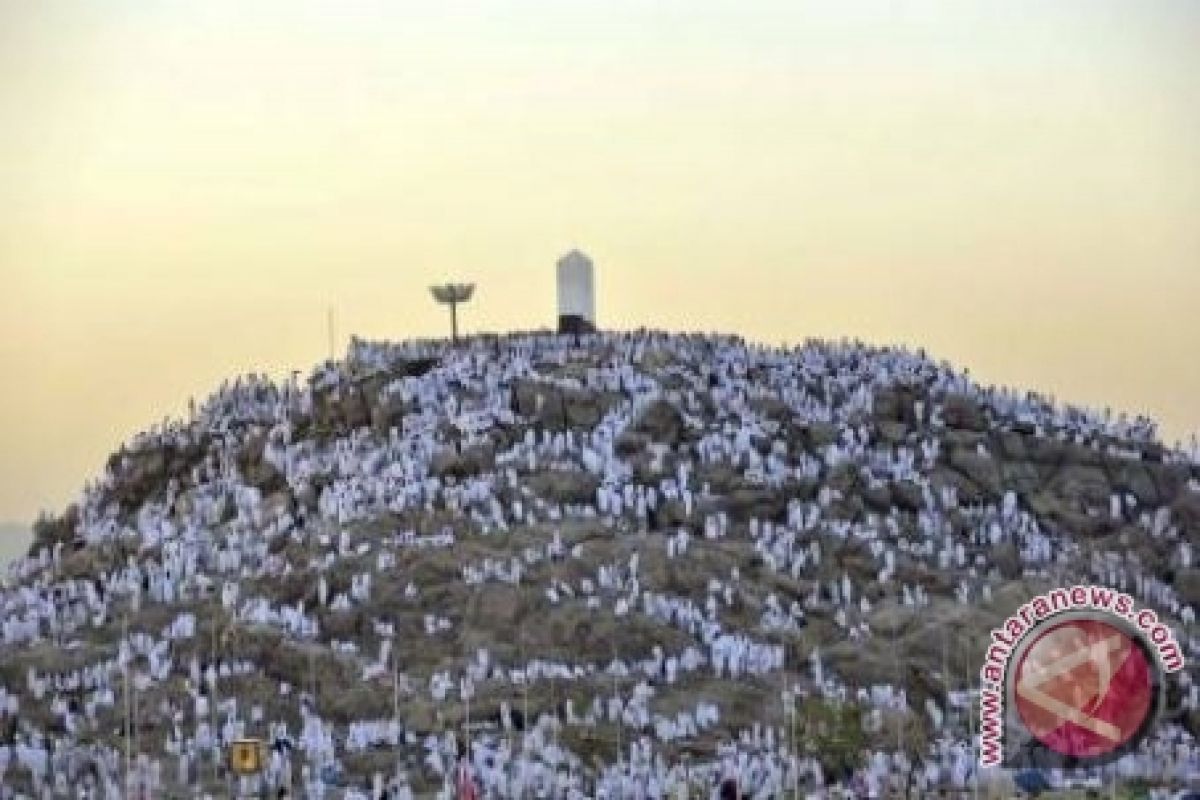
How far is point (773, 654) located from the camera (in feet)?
225

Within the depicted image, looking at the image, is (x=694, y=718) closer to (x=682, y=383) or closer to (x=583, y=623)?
(x=583, y=623)

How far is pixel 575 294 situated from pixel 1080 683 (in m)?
33.1

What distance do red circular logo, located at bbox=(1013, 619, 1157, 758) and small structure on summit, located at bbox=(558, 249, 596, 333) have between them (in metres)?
30.7

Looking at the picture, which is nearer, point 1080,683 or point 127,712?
point 1080,683

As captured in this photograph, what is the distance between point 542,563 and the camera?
72125mm

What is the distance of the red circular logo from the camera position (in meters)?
55.7

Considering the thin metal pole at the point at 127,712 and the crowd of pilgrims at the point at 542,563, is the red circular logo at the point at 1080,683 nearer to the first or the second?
the crowd of pilgrims at the point at 542,563

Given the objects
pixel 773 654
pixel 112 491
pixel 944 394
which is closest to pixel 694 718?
pixel 773 654

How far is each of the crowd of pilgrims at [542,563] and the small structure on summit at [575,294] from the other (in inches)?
62.9

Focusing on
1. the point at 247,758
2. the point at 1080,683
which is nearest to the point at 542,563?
the point at 247,758

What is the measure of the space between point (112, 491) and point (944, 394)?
826 inches
